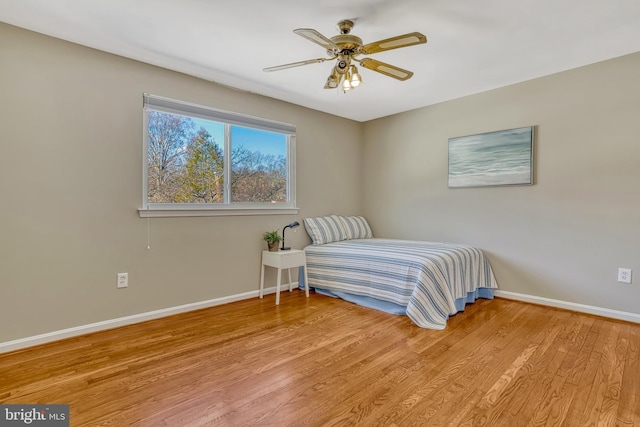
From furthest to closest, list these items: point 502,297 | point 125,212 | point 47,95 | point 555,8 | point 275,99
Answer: point 275,99
point 502,297
point 125,212
point 47,95
point 555,8

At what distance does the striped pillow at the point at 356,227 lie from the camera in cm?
438

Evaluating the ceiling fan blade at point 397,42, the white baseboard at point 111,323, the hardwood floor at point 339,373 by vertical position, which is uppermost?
the ceiling fan blade at point 397,42

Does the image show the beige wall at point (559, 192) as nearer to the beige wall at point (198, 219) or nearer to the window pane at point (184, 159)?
the beige wall at point (198, 219)

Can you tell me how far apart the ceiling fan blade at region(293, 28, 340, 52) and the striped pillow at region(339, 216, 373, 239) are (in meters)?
2.54

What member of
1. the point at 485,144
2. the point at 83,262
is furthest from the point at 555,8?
the point at 83,262

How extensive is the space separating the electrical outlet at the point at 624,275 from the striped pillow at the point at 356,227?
8.62 feet

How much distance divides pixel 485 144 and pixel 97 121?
3.77 meters

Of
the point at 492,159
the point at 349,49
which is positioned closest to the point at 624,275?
the point at 492,159

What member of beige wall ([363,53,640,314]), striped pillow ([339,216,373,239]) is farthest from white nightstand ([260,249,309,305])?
beige wall ([363,53,640,314])

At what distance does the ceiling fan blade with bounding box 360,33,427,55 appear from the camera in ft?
6.24

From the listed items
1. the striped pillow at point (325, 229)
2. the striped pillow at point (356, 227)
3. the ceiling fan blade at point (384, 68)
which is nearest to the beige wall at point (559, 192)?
the striped pillow at point (356, 227)

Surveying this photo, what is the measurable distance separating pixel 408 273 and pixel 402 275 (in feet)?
0.22

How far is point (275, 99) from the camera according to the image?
12.4 feet

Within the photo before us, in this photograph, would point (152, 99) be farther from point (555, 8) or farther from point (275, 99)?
point (555, 8)
